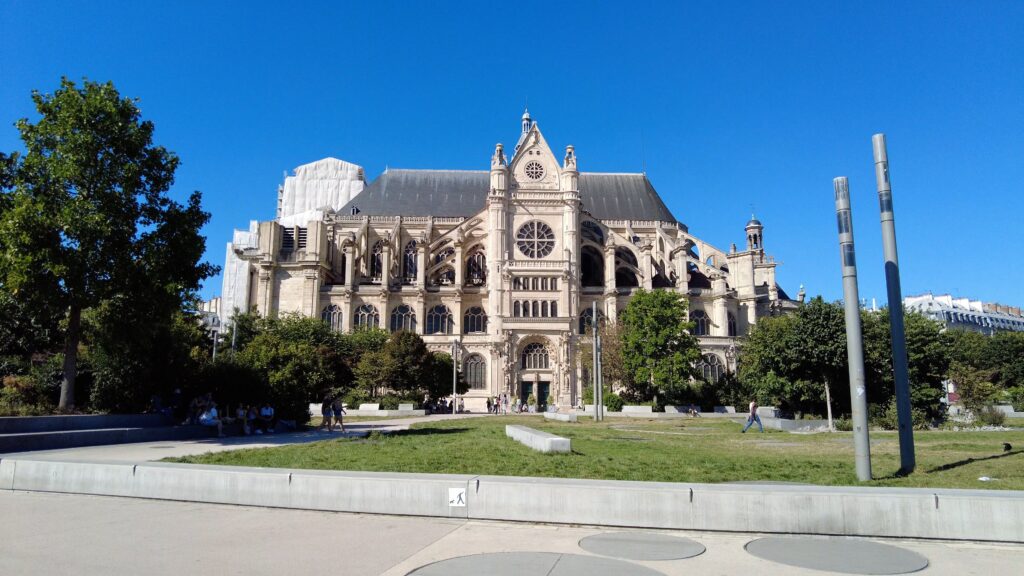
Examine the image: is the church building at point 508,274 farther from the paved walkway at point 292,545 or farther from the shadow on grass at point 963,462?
the paved walkway at point 292,545

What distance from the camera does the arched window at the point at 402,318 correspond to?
2349 inches

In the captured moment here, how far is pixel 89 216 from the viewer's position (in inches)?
717

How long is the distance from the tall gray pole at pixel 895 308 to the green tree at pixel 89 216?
18037 mm

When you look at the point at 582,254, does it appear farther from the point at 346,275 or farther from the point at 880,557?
the point at 880,557

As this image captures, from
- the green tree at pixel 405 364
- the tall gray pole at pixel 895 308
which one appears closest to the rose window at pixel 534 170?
the green tree at pixel 405 364

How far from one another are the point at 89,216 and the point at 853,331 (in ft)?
61.6

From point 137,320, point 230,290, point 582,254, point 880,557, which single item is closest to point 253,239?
point 230,290

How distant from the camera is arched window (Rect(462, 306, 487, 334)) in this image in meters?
60.1

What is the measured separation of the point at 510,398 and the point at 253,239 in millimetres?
41634

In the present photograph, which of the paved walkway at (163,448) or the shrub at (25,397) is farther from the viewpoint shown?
the shrub at (25,397)

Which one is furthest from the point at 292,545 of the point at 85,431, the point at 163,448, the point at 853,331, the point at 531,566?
the point at 85,431

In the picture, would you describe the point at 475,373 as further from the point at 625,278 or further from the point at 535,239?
the point at 625,278

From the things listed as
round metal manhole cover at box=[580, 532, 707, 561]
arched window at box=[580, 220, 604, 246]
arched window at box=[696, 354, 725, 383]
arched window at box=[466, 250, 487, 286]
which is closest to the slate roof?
arched window at box=[580, 220, 604, 246]

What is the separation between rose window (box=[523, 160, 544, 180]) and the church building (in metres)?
0.13
